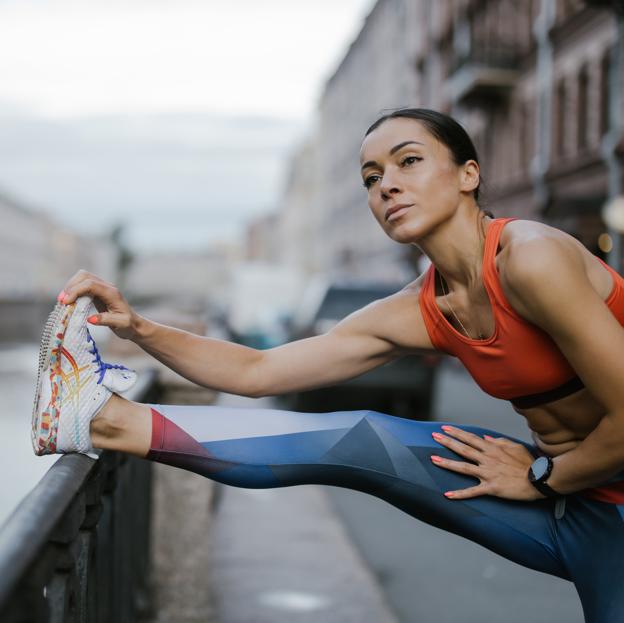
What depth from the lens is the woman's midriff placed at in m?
2.28

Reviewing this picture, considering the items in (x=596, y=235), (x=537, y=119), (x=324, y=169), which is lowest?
(x=596, y=235)

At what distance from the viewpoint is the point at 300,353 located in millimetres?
2707

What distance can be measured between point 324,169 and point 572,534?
7209 centimetres

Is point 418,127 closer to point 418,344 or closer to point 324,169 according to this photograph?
point 418,344

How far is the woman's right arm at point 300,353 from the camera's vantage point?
264 cm

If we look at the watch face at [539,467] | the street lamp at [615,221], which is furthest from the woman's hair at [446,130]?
the street lamp at [615,221]

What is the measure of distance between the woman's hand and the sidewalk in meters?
2.20

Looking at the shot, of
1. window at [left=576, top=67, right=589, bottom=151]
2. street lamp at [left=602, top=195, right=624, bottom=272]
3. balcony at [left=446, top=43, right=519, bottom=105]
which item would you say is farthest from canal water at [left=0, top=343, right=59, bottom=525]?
balcony at [left=446, top=43, right=519, bottom=105]

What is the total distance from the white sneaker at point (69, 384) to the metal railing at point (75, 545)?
0.09 m

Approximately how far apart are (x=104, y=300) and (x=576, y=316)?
1.15 m

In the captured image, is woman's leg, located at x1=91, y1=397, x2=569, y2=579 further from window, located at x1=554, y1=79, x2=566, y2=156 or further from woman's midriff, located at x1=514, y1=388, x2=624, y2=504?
window, located at x1=554, y1=79, x2=566, y2=156

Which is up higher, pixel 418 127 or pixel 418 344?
pixel 418 127

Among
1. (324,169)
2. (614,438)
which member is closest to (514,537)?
(614,438)

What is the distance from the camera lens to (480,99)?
28.2 metres
